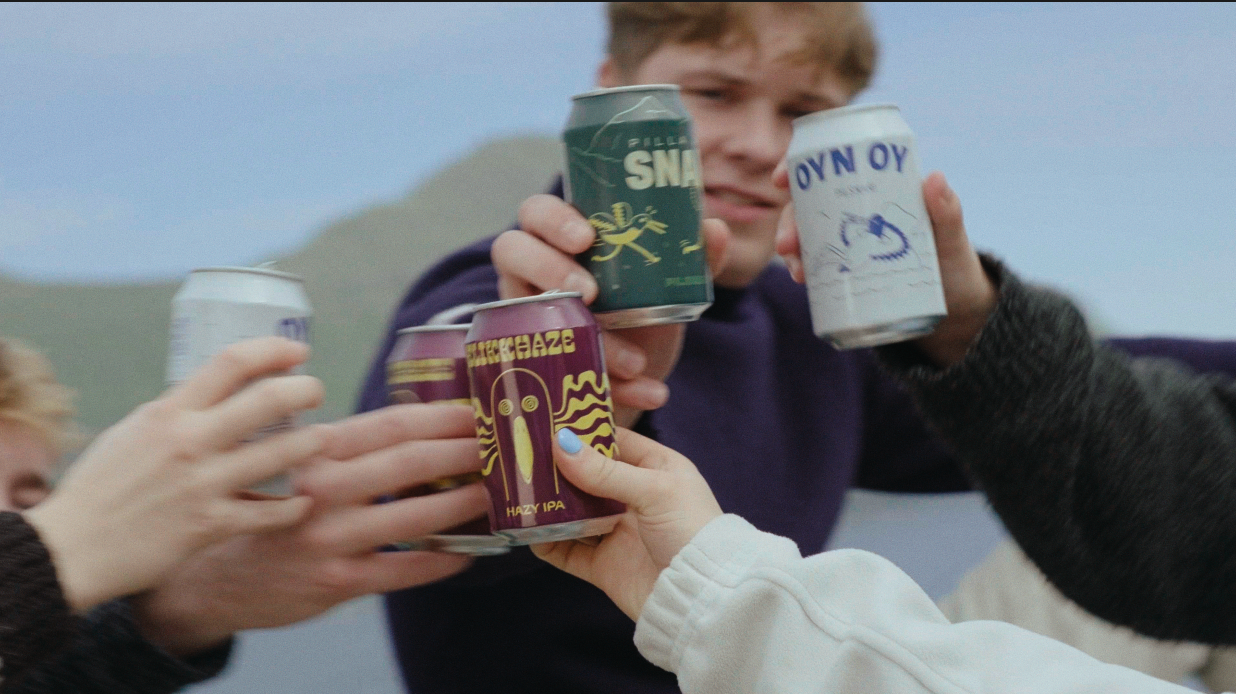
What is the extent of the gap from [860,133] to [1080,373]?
43 centimetres

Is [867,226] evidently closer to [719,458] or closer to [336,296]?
[719,458]

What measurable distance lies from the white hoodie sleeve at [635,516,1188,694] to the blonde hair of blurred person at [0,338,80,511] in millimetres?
715

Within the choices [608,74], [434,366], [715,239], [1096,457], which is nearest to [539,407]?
[434,366]

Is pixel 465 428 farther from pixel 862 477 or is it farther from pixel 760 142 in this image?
pixel 862 477

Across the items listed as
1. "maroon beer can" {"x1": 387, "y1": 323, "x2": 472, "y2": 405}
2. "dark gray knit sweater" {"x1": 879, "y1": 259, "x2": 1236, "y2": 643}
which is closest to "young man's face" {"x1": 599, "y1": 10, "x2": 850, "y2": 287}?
"dark gray knit sweater" {"x1": 879, "y1": 259, "x2": 1236, "y2": 643}

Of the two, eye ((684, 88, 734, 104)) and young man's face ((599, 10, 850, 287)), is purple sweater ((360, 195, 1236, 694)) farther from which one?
eye ((684, 88, 734, 104))

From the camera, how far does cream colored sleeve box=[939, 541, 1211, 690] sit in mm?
1946

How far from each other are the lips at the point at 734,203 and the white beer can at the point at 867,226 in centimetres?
53

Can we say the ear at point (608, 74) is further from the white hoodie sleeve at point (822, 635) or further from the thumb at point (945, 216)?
the white hoodie sleeve at point (822, 635)

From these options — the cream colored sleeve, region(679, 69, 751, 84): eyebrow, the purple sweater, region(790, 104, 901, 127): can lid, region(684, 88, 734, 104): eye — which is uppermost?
region(679, 69, 751, 84): eyebrow

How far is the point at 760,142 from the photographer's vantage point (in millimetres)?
1509

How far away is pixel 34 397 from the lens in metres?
1.14

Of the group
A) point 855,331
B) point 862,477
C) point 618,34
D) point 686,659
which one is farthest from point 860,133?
point 862,477

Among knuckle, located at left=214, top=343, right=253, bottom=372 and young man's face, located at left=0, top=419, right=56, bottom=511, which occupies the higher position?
knuckle, located at left=214, top=343, right=253, bottom=372
